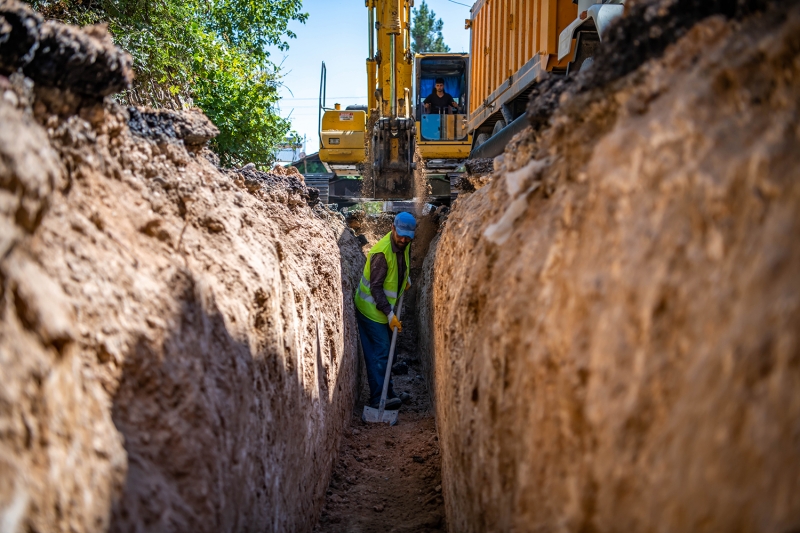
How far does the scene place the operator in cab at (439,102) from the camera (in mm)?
14987

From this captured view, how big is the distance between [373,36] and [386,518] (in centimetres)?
956

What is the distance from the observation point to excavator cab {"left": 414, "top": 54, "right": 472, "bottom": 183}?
14242mm

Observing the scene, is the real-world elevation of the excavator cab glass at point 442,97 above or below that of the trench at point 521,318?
above

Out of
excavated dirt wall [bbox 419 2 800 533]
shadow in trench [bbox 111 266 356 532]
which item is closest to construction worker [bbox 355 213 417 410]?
shadow in trench [bbox 111 266 356 532]

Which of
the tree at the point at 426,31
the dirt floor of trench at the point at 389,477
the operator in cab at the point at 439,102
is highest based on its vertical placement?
the tree at the point at 426,31

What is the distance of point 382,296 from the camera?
711 centimetres

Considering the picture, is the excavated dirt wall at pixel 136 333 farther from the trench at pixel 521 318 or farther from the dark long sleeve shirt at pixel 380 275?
the dark long sleeve shirt at pixel 380 275

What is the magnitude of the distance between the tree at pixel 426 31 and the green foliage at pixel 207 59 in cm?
3402

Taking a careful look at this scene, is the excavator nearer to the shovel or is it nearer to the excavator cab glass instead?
the excavator cab glass

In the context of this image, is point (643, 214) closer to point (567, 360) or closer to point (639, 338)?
point (639, 338)

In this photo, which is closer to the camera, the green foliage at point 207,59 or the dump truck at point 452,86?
the dump truck at point 452,86

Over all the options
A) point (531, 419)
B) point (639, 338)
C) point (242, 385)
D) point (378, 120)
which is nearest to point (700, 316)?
point (639, 338)

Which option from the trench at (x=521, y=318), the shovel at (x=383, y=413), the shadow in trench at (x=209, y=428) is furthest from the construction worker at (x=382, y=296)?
the trench at (x=521, y=318)

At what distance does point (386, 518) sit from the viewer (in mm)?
4375
